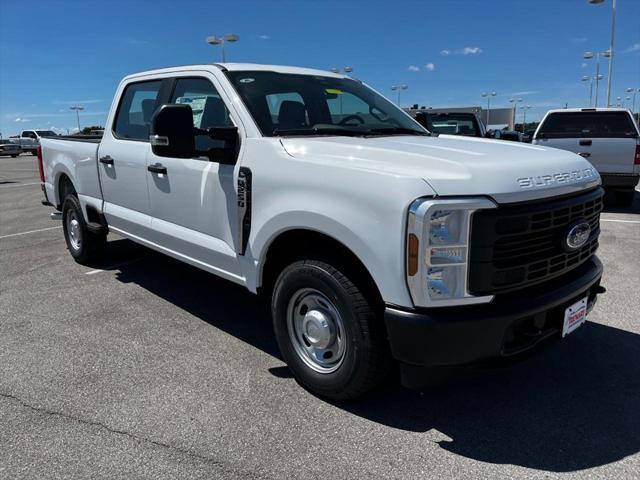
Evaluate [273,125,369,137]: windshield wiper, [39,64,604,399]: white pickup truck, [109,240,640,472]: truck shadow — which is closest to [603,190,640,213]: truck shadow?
[109,240,640,472]: truck shadow

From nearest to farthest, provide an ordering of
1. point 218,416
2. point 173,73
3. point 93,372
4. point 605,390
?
point 218,416, point 605,390, point 93,372, point 173,73

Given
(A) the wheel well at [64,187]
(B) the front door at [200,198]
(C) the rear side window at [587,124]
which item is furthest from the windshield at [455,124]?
(B) the front door at [200,198]

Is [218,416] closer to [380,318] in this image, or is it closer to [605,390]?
[380,318]

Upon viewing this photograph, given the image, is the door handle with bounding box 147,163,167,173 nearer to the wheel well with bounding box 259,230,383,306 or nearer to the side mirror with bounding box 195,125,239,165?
the side mirror with bounding box 195,125,239,165

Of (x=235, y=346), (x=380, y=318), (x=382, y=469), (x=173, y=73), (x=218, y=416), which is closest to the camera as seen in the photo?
(x=382, y=469)

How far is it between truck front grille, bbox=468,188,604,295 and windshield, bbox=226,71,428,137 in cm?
143

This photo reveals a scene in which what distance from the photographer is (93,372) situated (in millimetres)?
3514

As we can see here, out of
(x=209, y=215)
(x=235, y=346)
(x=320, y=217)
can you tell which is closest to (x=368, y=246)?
(x=320, y=217)

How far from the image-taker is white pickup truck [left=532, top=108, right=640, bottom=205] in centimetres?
948

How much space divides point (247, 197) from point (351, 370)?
1.24 metres

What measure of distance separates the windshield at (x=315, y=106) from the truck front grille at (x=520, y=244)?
1426mm

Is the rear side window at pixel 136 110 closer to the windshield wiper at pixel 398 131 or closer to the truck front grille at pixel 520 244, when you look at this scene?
the windshield wiper at pixel 398 131

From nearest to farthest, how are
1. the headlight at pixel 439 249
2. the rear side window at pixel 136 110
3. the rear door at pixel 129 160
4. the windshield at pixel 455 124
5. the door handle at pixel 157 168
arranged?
the headlight at pixel 439 249 < the door handle at pixel 157 168 < the rear door at pixel 129 160 < the rear side window at pixel 136 110 < the windshield at pixel 455 124

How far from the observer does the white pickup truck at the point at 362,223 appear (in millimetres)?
2439
